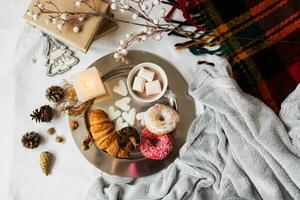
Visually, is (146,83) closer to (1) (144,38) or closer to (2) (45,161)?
(1) (144,38)

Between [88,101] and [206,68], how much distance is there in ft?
0.71

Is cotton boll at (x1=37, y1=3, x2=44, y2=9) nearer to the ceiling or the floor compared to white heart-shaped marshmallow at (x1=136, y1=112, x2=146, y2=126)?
nearer to the ceiling

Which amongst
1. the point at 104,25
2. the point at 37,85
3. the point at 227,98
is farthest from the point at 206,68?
the point at 37,85

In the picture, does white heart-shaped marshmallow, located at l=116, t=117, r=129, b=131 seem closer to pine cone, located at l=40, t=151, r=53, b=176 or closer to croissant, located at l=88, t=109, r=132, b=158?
croissant, located at l=88, t=109, r=132, b=158

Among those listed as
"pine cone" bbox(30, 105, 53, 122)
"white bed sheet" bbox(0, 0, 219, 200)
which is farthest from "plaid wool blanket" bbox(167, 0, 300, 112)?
"pine cone" bbox(30, 105, 53, 122)

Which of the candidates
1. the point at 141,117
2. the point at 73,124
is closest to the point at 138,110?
the point at 141,117

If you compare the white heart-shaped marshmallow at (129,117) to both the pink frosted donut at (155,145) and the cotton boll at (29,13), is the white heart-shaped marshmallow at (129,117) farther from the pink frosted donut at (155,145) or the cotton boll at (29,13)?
the cotton boll at (29,13)

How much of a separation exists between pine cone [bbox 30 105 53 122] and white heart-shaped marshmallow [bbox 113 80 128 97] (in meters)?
0.12

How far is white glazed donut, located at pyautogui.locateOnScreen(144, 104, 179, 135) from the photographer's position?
0.74 meters

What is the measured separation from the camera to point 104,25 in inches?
31.3

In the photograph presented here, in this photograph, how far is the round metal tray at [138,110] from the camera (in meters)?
0.76

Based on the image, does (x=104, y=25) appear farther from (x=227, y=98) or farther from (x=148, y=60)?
(x=227, y=98)

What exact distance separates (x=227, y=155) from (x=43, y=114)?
328 mm

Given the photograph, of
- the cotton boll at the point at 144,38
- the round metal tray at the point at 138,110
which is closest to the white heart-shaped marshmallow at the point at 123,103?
the round metal tray at the point at 138,110
